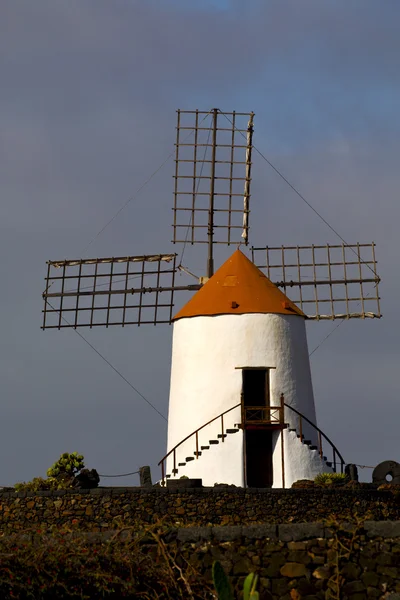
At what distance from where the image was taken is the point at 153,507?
25328 millimetres

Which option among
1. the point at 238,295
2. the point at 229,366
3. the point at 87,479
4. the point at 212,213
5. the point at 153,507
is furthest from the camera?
the point at 212,213

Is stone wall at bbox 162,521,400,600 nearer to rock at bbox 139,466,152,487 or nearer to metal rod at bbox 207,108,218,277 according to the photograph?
rock at bbox 139,466,152,487

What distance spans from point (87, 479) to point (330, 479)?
521 cm

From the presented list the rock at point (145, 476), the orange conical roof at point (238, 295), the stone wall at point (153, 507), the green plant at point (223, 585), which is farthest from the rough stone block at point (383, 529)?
the orange conical roof at point (238, 295)

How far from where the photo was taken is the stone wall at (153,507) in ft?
82.2

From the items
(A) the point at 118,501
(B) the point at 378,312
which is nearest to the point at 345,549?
(A) the point at 118,501

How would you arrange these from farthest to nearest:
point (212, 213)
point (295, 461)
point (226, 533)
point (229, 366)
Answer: point (212, 213)
point (229, 366)
point (295, 461)
point (226, 533)

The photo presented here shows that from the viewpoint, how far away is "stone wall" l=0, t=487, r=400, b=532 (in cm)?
2506

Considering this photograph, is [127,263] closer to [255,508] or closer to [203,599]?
[255,508]

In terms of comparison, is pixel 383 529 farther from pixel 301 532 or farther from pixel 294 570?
pixel 294 570

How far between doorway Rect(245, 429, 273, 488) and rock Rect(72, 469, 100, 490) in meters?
4.29

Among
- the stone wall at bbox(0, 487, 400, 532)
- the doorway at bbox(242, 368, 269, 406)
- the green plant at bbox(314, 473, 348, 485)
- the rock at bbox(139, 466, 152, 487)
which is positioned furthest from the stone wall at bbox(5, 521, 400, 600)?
the doorway at bbox(242, 368, 269, 406)

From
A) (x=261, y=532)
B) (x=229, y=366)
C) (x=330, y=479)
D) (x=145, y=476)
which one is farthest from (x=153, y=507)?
(x=261, y=532)

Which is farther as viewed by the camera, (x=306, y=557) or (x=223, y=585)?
(x=306, y=557)
